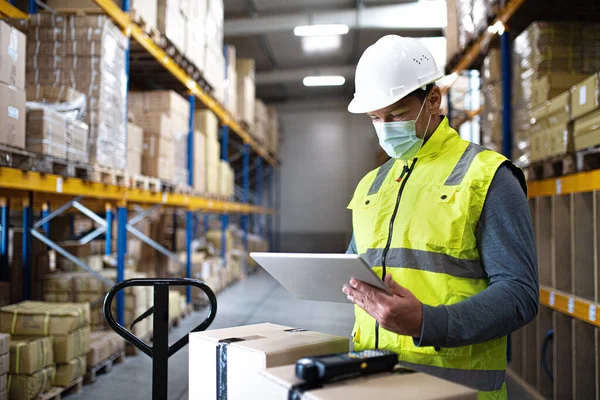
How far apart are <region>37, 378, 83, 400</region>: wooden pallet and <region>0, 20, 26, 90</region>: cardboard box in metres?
2.36

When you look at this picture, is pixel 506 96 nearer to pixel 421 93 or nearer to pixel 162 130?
pixel 421 93

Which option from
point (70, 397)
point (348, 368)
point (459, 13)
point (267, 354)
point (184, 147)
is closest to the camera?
point (348, 368)

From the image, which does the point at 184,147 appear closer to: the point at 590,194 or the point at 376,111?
the point at 590,194

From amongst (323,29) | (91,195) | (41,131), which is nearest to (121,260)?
(91,195)

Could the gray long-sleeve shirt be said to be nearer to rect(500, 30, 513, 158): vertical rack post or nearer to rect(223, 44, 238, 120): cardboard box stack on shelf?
rect(500, 30, 513, 158): vertical rack post

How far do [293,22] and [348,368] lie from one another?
473 inches

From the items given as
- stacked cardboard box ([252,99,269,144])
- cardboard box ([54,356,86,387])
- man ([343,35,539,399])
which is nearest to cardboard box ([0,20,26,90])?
cardboard box ([54,356,86,387])

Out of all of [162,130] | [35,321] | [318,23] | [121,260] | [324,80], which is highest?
[318,23]

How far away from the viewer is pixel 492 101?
231 inches

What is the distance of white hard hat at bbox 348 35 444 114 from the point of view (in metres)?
1.82

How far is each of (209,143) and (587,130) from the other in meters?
6.76

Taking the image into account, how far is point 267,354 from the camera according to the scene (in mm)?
1495

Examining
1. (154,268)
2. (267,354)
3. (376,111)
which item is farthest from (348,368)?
(154,268)

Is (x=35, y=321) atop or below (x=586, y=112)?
below
